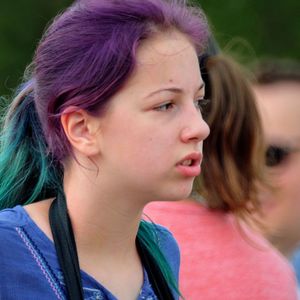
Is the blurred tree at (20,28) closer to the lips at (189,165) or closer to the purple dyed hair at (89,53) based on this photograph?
the purple dyed hair at (89,53)

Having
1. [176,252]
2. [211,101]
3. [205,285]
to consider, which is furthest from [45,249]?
[211,101]

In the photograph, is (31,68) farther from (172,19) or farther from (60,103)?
(172,19)

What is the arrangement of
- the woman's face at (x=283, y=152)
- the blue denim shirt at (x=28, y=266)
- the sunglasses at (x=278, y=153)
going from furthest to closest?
the sunglasses at (x=278, y=153), the woman's face at (x=283, y=152), the blue denim shirt at (x=28, y=266)

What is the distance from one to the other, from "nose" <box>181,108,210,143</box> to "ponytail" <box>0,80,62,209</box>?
357 millimetres

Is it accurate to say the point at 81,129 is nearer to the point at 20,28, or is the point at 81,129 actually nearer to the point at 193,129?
the point at 193,129

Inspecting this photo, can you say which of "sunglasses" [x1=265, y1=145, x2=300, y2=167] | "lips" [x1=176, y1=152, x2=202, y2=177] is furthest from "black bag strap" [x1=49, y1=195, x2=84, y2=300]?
"sunglasses" [x1=265, y1=145, x2=300, y2=167]

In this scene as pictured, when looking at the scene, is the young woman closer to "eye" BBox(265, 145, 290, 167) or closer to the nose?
the nose

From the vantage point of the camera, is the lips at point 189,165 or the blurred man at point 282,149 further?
the blurred man at point 282,149

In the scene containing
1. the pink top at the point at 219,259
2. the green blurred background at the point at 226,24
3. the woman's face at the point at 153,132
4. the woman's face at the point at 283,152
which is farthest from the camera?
the green blurred background at the point at 226,24

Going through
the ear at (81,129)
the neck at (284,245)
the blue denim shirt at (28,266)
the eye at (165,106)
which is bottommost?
the neck at (284,245)

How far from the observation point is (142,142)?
1.96 m

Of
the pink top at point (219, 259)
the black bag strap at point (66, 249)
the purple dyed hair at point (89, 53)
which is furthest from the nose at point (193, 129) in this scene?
the pink top at point (219, 259)

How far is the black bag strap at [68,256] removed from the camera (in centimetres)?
190

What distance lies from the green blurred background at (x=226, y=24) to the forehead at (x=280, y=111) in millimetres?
3089
